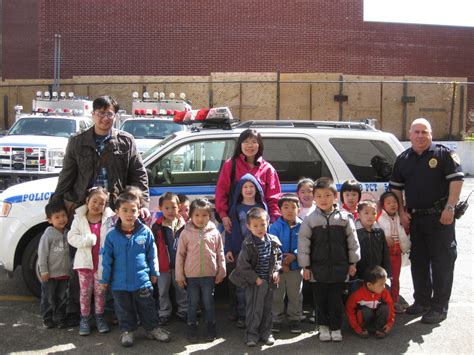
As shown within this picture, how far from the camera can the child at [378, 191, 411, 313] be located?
218 inches

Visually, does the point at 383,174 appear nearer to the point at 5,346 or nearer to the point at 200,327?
the point at 200,327

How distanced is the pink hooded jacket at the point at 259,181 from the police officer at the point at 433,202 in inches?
50.3

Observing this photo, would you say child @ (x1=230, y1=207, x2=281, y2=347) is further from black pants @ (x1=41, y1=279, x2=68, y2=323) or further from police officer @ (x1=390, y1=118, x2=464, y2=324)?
black pants @ (x1=41, y1=279, x2=68, y2=323)

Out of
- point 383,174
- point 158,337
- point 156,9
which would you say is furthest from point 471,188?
point 156,9

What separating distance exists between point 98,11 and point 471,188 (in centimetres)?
1887

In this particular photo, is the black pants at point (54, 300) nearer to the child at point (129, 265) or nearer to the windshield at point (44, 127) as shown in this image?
the child at point (129, 265)

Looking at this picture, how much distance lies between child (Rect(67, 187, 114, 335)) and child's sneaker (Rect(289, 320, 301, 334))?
1.66 meters

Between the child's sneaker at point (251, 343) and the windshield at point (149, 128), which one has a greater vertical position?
the windshield at point (149, 128)

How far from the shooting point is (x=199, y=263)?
15.9 ft

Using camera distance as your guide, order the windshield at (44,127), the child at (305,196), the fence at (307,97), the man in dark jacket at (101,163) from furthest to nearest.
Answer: the fence at (307,97)
the windshield at (44,127)
the child at (305,196)
the man in dark jacket at (101,163)

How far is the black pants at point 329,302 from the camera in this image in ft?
16.2

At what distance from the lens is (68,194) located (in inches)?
202

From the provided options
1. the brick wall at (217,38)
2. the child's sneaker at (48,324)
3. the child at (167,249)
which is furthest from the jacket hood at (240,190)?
the brick wall at (217,38)

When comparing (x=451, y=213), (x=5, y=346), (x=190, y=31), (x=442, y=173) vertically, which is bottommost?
(x=5, y=346)
